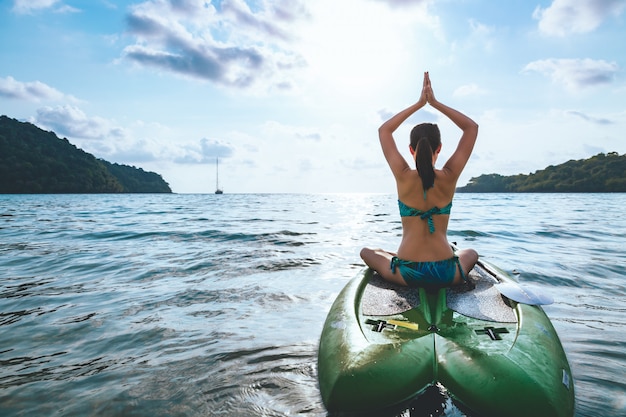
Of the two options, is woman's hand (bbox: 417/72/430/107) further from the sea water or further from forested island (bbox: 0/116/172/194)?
forested island (bbox: 0/116/172/194)

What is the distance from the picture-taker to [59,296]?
6.11 meters

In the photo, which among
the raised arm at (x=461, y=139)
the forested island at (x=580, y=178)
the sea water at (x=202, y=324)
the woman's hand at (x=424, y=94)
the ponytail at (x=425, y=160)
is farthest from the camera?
the forested island at (x=580, y=178)

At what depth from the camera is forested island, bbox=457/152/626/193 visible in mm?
95019

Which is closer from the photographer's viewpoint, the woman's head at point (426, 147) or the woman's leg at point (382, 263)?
the woman's head at point (426, 147)

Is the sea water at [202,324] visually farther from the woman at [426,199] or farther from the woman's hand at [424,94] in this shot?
the woman's hand at [424,94]

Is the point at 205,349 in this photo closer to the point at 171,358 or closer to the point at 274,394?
the point at 171,358

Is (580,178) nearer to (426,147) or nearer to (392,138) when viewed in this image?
(392,138)

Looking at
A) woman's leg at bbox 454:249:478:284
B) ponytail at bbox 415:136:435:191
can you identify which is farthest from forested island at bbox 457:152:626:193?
ponytail at bbox 415:136:435:191

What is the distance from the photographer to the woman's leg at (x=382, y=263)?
4.15m

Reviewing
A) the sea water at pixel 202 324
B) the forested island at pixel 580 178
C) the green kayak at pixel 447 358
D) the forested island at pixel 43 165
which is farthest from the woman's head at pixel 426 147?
the forested island at pixel 580 178

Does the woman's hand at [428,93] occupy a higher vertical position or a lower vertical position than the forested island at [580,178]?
lower

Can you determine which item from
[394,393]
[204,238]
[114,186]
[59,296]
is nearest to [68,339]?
[59,296]

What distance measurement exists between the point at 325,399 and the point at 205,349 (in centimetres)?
195

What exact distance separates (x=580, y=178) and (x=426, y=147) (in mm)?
123173
